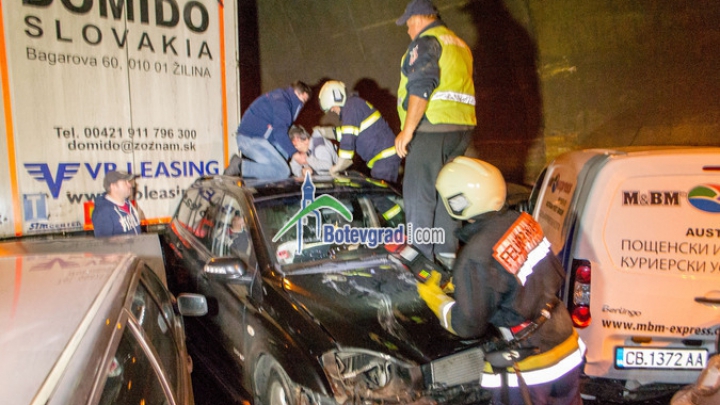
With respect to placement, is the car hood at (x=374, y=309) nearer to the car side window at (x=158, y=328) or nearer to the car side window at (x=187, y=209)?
the car side window at (x=158, y=328)

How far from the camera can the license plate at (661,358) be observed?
9.33 feet

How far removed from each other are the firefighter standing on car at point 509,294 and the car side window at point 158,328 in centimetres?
126

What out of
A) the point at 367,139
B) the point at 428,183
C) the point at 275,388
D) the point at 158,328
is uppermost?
the point at 367,139

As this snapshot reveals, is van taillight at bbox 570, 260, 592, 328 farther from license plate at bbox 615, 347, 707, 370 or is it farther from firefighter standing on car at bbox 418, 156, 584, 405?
firefighter standing on car at bbox 418, 156, 584, 405

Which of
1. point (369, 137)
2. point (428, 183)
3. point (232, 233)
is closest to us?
point (232, 233)

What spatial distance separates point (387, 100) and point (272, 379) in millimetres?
7050

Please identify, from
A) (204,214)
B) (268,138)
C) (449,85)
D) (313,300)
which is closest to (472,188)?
(313,300)

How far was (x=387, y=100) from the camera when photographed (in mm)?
9094

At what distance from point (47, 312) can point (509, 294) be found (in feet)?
5.98

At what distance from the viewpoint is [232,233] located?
3.62m

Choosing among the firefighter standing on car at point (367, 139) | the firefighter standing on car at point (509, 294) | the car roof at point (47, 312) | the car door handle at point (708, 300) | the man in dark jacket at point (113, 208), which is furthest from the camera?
the firefighter standing on car at point (367, 139)

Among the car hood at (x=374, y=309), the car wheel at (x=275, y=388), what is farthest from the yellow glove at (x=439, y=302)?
the car wheel at (x=275, y=388)

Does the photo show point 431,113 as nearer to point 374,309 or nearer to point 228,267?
point 374,309

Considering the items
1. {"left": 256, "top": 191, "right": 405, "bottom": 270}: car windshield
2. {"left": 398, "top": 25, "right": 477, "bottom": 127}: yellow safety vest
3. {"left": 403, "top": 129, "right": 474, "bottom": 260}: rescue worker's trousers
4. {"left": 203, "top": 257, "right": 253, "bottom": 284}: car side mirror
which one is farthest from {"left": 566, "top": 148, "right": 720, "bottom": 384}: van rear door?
{"left": 203, "top": 257, "right": 253, "bottom": 284}: car side mirror
